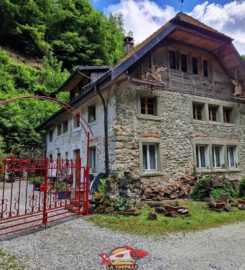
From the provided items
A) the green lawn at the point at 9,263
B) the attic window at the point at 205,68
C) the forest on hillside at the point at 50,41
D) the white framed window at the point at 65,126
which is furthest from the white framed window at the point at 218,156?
the forest on hillside at the point at 50,41

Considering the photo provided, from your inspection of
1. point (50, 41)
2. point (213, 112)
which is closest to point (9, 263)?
point (213, 112)

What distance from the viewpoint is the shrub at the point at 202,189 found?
388 inches

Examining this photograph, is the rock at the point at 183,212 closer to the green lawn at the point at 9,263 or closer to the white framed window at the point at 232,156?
the green lawn at the point at 9,263

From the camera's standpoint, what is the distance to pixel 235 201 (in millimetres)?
8891

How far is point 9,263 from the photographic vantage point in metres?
3.85

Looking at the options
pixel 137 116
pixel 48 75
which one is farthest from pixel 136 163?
pixel 48 75

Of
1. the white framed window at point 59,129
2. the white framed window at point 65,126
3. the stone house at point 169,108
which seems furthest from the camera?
the white framed window at point 59,129

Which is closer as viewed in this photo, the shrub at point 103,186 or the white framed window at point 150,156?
the shrub at point 103,186

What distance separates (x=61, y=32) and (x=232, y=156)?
2746cm

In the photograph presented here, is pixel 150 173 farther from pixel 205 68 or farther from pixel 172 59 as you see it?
pixel 205 68

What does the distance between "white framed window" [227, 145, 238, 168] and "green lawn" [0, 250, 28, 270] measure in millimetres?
11227

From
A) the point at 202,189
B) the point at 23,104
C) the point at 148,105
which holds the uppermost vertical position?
the point at 23,104

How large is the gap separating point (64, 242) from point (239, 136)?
36.8 feet

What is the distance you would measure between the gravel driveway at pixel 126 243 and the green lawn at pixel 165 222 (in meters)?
0.37
